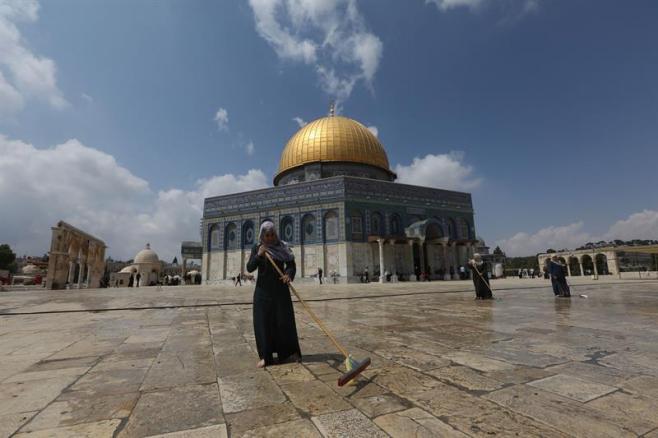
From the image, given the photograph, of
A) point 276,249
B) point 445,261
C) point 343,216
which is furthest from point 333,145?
point 276,249

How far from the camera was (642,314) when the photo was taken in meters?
5.29

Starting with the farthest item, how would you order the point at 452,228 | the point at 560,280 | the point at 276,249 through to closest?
1. the point at 452,228
2. the point at 560,280
3. the point at 276,249

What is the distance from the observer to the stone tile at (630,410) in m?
1.56

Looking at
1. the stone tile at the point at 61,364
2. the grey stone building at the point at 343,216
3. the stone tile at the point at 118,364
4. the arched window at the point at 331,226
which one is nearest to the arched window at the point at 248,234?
the grey stone building at the point at 343,216

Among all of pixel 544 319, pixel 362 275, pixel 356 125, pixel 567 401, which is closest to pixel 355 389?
pixel 567 401

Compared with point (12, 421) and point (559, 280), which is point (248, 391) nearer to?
point (12, 421)

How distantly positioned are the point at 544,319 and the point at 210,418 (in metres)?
5.04

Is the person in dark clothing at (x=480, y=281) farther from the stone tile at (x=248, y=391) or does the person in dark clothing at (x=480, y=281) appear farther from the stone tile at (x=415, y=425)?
the stone tile at (x=415, y=425)

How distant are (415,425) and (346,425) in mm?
332

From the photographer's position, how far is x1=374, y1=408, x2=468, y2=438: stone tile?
1.52 metres

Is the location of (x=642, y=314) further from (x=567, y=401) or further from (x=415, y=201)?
(x=415, y=201)

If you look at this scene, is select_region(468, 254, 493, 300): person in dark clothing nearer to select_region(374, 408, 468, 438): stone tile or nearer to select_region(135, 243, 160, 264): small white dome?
select_region(374, 408, 468, 438): stone tile

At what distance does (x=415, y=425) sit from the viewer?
63.1 inches

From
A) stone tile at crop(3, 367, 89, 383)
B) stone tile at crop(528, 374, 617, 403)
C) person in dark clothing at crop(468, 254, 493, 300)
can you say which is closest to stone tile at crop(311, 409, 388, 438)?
stone tile at crop(528, 374, 617, 403)
